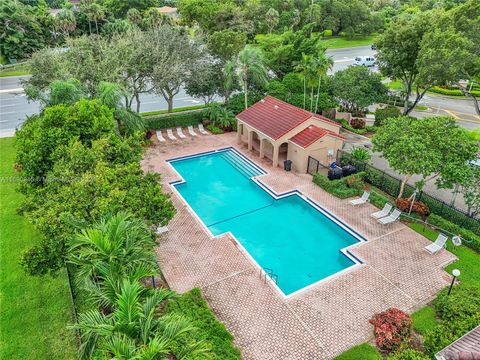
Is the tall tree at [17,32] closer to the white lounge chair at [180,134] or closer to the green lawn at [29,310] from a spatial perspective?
the white lounge chair at [180,134]

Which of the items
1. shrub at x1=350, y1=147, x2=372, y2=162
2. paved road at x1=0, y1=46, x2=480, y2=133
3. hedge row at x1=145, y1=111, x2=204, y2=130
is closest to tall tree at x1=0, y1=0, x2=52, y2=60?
paved road at x1=0, y1=46, x2=480, y2=133

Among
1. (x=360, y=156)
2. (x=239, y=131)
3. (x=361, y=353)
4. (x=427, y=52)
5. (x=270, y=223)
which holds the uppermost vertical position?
(x=427, y=52)

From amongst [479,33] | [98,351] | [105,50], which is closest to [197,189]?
[105,50]

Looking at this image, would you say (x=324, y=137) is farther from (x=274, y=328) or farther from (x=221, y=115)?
(x=274, y=328)

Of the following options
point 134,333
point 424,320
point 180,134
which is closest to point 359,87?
point 180,134

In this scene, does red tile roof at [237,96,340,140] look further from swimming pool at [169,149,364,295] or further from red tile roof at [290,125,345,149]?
swimming pool at [169,149,364,295]

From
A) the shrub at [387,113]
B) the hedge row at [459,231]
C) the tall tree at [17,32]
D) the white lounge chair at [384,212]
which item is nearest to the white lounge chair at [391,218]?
the white lounge chair at [384,212]

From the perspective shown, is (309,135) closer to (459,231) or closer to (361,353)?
(459,231)

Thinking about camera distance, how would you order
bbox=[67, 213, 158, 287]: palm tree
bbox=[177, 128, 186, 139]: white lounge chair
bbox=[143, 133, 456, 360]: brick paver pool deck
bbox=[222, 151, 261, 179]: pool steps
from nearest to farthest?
bbox=[67, 213, 158, 287]: palm tree
bbox=[143, 133, 456, 360]: brick paver pool deck
bbox=[222, 151, 261, 179]: pool steps
bbox=[177, 128, 186, 139]: white lounge chair
